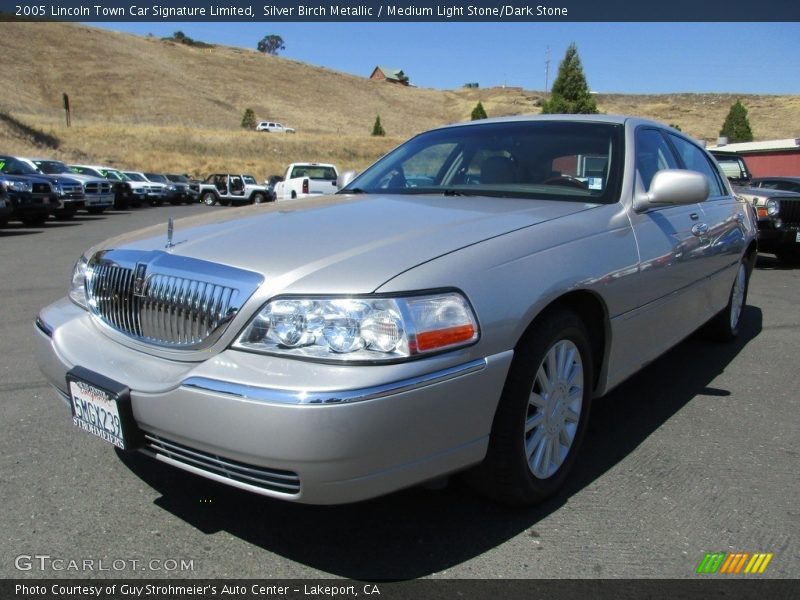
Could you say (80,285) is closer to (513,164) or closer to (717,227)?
(513,164)

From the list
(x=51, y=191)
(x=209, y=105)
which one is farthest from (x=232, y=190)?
(x=209, y=105)

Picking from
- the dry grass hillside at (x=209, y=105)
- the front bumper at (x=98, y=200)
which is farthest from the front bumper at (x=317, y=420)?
the dry grass hillside at (x=209, y=105)

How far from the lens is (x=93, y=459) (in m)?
3.13

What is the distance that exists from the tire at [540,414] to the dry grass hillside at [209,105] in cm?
4012

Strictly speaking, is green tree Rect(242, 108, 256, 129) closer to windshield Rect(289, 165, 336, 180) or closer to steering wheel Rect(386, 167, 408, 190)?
windshield Rect(289, 165, 336, 180)

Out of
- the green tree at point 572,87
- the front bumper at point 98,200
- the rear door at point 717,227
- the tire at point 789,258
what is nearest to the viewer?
the rear door at point 717,227

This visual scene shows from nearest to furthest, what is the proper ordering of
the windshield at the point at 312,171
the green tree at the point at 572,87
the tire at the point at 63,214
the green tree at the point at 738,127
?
the tire at the point at 63,214
the windshield at the point at 312,171
the green tree at the point at 572,87
the green tree at the point at 738,127

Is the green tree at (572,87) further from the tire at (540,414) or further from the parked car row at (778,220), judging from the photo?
the tire at (540,414)

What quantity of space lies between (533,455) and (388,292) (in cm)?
99

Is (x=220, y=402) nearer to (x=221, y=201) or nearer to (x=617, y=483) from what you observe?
(x=617, y=483)

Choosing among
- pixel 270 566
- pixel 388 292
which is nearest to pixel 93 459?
pixel 270 566

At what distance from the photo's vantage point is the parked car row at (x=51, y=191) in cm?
1512

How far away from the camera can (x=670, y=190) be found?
3.25m

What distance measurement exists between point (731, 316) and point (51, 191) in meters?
15.3
